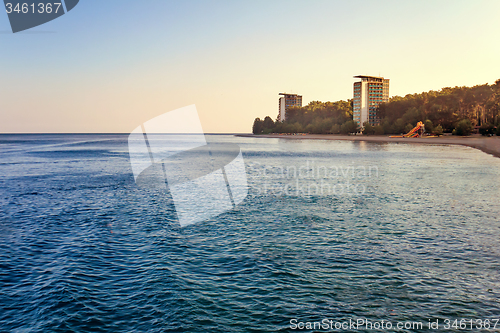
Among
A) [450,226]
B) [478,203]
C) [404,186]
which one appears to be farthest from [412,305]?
[404,186]

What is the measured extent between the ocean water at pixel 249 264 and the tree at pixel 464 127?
106 m

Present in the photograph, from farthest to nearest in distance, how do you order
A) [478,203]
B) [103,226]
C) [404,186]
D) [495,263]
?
[404,186]
[478,203]
[103,226]
[495,263]

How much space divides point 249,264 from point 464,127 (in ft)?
406

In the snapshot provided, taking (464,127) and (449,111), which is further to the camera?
(449,111)

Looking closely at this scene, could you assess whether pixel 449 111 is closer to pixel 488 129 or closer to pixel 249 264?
pixel 488 129

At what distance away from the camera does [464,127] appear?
114m

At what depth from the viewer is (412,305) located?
884 centimetres

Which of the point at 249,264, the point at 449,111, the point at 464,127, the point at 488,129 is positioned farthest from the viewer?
the point at 449,111

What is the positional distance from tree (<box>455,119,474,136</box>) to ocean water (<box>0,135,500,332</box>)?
106 m

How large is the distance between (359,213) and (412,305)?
10104 millimetres

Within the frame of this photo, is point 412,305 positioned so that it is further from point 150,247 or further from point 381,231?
point 150,247

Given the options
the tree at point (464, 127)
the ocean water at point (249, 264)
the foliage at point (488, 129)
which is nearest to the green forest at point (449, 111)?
the tree at point (464, 127)

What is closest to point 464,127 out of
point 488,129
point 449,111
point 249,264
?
point 488,129

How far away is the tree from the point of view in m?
113
